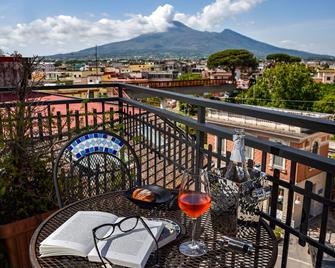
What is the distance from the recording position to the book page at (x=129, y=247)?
2.66 ft

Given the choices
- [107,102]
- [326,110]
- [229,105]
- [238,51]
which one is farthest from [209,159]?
[238,51]

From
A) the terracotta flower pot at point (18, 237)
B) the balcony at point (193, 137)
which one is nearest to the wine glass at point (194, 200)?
the balcony at point (193, 137)

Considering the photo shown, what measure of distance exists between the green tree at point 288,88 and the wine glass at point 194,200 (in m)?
28.9

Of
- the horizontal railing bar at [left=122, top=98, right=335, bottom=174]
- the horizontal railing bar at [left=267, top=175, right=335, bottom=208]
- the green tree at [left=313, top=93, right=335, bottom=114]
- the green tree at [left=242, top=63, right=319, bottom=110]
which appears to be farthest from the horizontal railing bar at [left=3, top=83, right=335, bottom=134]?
the green tree at [left=313, top=93, right=335, bottom=114]

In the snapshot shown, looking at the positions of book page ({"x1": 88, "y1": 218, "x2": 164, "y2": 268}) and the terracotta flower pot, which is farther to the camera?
the terracotta flower pot

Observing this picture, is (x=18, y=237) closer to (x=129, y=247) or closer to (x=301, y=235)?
(x=129, y=247)

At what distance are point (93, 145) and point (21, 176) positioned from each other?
0.46 metres

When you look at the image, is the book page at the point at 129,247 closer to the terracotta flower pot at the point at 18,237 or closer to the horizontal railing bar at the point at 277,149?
the horizontal railing bar at the point at 277,149

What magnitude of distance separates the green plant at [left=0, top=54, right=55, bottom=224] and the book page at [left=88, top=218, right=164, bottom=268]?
40.6 inches

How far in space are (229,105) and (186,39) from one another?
646 feet

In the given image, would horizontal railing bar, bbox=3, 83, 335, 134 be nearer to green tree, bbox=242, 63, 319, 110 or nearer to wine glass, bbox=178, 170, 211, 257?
wine glass, bbox=178, 170, 211, 257

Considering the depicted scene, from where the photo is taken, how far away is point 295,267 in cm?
895

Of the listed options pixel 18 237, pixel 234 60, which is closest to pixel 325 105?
pixel 234 60

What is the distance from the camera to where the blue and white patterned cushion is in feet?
5.77
